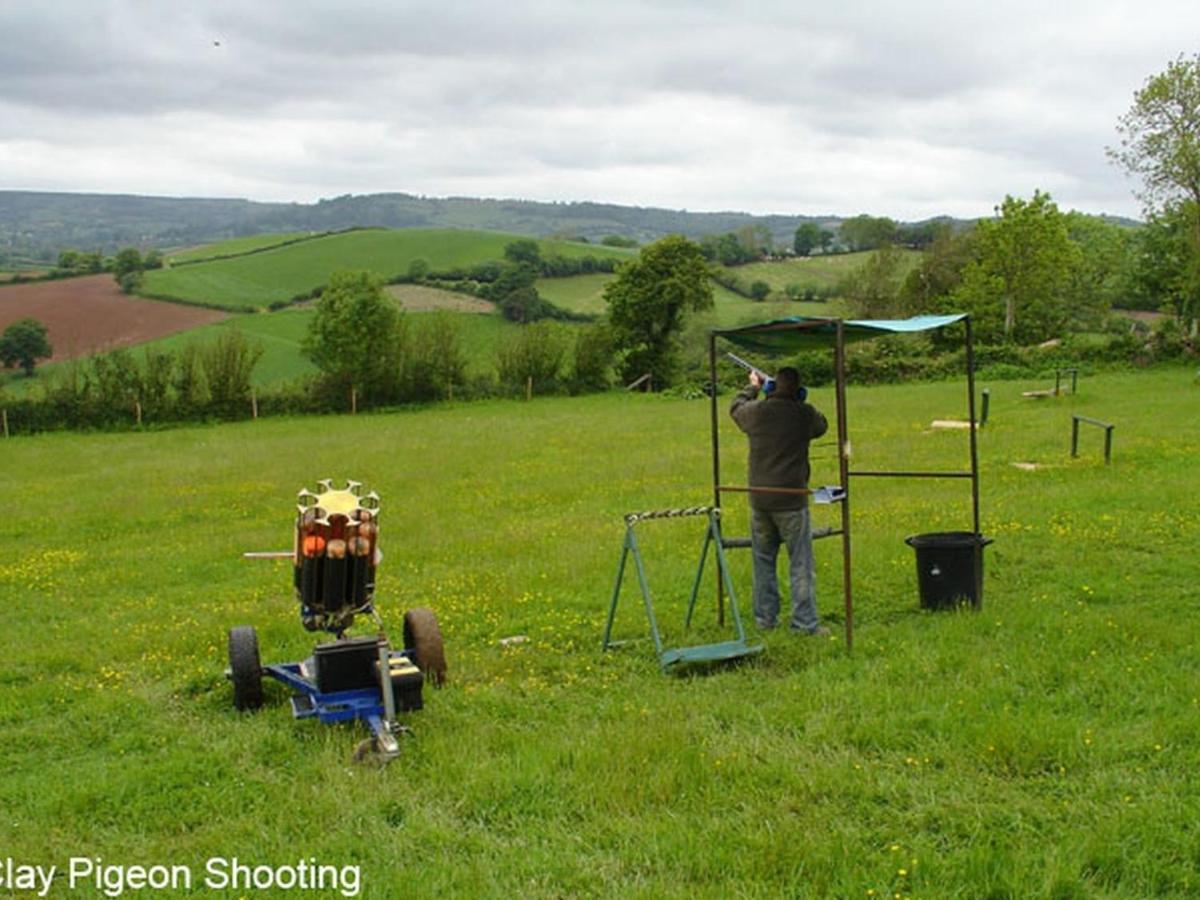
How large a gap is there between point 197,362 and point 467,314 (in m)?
27.0

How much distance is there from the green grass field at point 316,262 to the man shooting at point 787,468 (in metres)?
69.1

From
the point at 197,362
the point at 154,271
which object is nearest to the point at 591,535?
the point at 197,362

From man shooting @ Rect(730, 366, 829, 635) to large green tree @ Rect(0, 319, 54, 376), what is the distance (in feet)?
164

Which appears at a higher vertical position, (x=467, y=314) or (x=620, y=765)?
(x=467, y=314)

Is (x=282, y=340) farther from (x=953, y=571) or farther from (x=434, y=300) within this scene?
(x=953, y=571)

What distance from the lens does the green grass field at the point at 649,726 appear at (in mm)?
5320

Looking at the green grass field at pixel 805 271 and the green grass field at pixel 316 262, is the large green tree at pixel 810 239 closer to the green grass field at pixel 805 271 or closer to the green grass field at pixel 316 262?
the green grass field at pixel 805 271

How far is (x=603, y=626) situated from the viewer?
10.1 m

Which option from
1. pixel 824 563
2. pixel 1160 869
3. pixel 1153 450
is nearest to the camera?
pixel 1160 869

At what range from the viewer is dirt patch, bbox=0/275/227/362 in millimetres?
57500

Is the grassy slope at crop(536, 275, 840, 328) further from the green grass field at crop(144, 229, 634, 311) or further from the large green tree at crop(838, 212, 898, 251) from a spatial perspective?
the large green tree at crop(838, 212, 898, 251)

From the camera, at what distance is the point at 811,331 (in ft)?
31.9

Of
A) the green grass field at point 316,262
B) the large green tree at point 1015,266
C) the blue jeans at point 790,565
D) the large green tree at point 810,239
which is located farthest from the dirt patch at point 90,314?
the large green tree at point 810,239

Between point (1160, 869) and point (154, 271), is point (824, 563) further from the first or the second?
point (154, 271)
